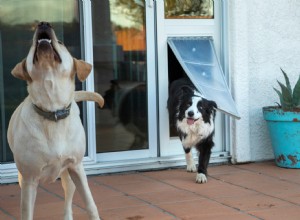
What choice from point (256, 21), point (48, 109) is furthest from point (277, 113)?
point (48, 109)

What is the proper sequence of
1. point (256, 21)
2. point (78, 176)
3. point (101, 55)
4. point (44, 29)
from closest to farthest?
point (44, 29)
point (78, 176)
point (101, 55)
point (256, 21)

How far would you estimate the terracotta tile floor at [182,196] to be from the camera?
15.6 feet

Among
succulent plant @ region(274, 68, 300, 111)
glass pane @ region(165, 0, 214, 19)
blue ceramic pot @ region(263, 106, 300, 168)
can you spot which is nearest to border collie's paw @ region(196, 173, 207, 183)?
blue ceramic pot @ region(263, 106, 300, 168)

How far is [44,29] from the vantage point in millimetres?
3533

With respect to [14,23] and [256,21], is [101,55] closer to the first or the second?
[14,23]

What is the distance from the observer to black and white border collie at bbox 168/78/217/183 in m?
6.19

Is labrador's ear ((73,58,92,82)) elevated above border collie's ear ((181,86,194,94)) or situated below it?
above

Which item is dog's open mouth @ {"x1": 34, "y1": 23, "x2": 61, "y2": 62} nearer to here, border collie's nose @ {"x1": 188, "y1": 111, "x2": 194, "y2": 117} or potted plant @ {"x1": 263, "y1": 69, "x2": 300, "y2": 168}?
border collie's nose @ {"x1": 188, "y1": 111, "x2": 194, "y2": 117}

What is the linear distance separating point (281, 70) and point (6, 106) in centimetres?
330

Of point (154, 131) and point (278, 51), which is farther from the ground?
point (278, 51)

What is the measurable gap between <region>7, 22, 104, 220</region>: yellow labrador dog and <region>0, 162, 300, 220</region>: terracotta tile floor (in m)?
1.00

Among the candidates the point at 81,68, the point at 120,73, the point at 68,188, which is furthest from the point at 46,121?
the point at 120,73

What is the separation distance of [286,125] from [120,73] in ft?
6.63

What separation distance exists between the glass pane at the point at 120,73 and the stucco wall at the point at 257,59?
1.12 m
